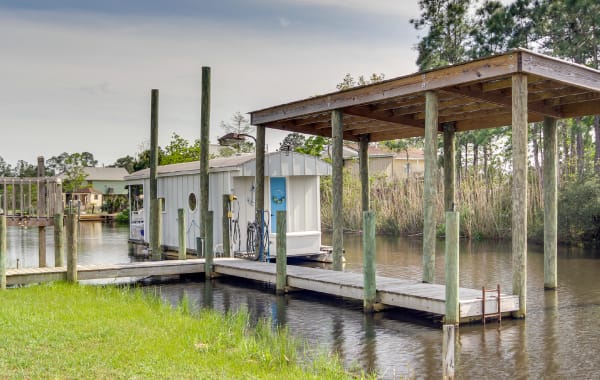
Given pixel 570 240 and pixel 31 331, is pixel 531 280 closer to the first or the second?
pixel 570 240

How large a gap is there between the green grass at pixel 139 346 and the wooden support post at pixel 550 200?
6108 millimetres

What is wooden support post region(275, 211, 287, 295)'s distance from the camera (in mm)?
11766

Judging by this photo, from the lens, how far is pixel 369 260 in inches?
390

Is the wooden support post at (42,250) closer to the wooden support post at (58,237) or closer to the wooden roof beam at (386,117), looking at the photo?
the wooden support post at (58,237)

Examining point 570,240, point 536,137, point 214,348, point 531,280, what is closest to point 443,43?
point 536,137

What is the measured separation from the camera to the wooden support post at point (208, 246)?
13.9 meters

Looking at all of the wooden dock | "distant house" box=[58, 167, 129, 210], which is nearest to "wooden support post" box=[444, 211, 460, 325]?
the wooden dock

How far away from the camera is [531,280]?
13.8 m

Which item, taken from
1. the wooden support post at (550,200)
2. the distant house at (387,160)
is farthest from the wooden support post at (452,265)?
the distant house at (387,160)

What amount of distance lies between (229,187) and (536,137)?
16919mm

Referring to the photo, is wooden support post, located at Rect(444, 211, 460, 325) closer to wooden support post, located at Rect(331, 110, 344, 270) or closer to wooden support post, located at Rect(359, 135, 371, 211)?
wooden support post, located at Rect(331, 110, 344, 270)

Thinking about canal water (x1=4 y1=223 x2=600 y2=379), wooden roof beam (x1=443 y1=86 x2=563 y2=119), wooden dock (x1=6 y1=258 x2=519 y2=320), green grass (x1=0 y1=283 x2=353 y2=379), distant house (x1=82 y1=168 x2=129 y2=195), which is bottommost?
canal water (x1=4 y1=223 x2=600 y2=379)

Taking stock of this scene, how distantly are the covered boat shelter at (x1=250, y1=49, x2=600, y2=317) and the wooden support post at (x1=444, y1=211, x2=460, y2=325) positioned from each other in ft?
4.26

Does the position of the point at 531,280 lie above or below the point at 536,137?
below
